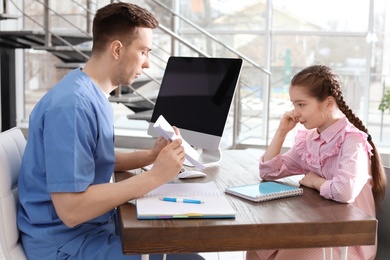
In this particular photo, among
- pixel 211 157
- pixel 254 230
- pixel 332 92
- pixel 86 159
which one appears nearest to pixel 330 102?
pixel 332 92

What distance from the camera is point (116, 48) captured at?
1667 mm

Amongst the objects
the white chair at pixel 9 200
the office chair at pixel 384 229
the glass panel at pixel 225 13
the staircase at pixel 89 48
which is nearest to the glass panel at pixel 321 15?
the glass panel at pixel 225 13

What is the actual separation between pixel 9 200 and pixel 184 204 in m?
0.46

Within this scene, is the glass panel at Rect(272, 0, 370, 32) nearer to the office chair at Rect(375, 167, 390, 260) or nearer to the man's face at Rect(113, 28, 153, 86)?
the office chair at Rect(375, 167, 390, 260)

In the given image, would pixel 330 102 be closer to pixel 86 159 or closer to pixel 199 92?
pixel 199 92

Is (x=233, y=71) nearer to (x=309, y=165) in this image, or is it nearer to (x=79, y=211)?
(x=309, y=165)

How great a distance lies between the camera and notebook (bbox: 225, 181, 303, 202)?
5.31 feet

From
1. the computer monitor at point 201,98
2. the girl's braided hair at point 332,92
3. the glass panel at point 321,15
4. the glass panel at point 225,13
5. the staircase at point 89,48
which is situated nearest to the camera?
the girl's braided hair at point 332,92

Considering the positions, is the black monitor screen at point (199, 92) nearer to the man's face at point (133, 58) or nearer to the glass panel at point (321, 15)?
the man's face at point (133, 58)

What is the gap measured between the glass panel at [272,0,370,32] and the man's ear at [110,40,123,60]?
4292mm

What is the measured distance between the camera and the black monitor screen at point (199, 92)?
222cm

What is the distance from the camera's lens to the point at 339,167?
68.2 inches

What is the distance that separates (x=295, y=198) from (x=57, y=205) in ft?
2.15

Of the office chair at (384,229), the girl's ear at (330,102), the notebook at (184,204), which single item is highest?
the girl's ear at (330,102)
